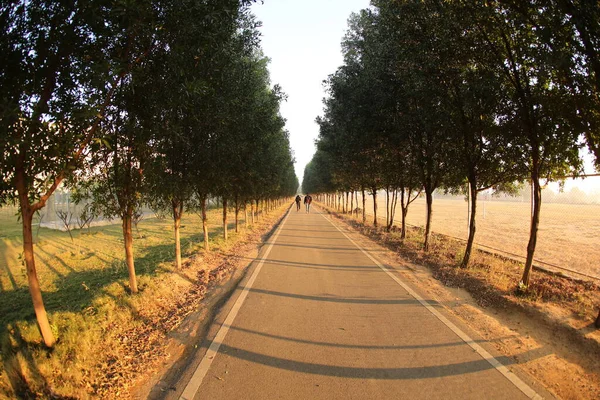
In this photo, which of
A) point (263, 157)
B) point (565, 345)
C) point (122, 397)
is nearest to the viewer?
point (122, 397)

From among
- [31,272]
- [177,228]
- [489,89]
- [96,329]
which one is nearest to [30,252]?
[31,272]

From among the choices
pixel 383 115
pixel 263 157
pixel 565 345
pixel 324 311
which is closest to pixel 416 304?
pixel 324 311

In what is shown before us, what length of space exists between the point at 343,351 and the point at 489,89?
6294mm

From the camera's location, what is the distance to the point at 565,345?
15.7 feet

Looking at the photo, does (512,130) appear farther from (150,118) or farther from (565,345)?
(150,118)

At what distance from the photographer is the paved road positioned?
3.46 metres

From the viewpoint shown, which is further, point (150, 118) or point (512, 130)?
point (512, 130)

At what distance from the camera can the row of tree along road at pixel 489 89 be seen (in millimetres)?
5250

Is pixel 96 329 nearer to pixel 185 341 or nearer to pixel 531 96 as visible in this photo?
pixel 185 341

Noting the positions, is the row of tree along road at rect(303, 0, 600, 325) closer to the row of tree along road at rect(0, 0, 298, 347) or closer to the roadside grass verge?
the row of tree along road at rect(0, 0, 298, 347)

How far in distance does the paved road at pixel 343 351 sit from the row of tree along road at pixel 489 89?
266 cm

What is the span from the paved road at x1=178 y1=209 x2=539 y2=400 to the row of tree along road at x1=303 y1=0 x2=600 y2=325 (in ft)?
8.73

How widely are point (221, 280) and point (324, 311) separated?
3.34m

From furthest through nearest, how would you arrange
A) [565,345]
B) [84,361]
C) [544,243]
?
[544,243]
[565,345]
[84,361]
